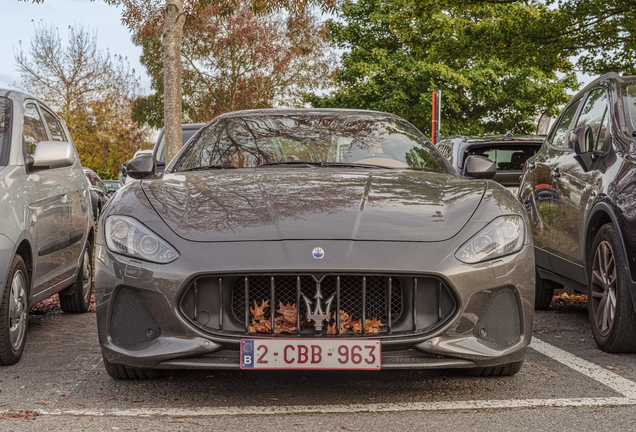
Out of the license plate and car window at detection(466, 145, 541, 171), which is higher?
car window at detection(466, 145, 541, 171)

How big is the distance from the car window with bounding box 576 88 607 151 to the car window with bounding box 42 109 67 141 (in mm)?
4091

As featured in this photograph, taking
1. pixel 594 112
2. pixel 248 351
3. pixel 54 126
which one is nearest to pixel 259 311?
pixel 248 351

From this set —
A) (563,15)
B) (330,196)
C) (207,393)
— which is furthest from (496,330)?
(563,15)

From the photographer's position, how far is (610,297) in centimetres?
529

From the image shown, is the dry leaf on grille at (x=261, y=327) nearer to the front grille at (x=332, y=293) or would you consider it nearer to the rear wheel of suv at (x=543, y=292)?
the front grille at (x=332, y=293)

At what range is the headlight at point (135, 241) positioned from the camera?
154 inches

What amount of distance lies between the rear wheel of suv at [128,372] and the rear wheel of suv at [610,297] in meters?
2.67

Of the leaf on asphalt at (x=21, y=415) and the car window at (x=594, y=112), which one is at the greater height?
the car window at (x=594, y=112)

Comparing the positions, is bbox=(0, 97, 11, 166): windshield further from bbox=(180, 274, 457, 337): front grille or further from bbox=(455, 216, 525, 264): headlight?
bbox=(455, 216, 525, 264): headlight

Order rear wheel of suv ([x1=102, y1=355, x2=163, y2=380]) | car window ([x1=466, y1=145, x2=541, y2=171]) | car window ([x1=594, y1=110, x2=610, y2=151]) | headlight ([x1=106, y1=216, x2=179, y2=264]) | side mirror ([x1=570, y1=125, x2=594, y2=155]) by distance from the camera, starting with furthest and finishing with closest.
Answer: car window ([x1=466, y1=145, x2=541, y2=171])
car window ([x1=594, y1=110, x2=610, y2=151])
side mirror ([x1=570, y1=125, x2=594, y2=155])
rear wheel of suv ([x1=102, y1=355, x2=163, y2=380])
headlight ([x1=106, y1=216, x2=179, y2=264])

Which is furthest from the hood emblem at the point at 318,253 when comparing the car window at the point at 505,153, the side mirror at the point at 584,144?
the car window at the point at 505,153

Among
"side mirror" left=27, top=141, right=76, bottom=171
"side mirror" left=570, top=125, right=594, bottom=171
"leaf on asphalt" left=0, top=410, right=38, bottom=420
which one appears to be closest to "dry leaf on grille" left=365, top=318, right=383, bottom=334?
"leaf on asphalt" left=0, top=410, right=38, bottom=420

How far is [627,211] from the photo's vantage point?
492cm

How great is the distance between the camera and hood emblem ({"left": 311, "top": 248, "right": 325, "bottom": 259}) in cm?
380
